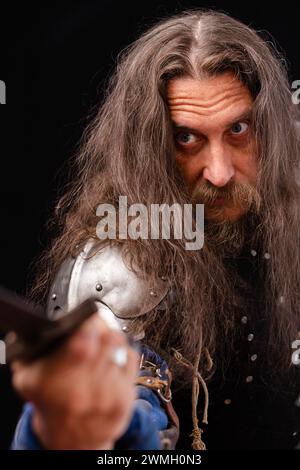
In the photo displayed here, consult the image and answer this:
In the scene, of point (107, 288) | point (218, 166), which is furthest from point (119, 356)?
point (218, 166)

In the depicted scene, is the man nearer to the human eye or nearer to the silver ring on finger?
the human eye

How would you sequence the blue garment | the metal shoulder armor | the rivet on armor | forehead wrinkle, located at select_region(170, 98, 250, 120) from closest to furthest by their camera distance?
the rivet on armor
the blue garment
the metal shoulder armor
forehead wrinkle, located at select_region(170, 98, 250, 120)

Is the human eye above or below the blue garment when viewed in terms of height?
above

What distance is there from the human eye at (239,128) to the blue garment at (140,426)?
43 centimetres

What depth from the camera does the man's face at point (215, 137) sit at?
73.4 inches

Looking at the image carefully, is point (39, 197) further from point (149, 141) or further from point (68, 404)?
point (68, 404)

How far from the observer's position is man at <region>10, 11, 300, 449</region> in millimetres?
1844

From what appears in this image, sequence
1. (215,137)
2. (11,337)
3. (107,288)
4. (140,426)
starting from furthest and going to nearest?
(215,137) → (107,288) → (140,426) → (11,337)

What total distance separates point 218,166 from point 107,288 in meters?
0.29

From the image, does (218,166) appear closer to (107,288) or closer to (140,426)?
(107,288)

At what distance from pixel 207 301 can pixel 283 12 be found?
0.90m

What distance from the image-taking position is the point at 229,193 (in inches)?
75.2

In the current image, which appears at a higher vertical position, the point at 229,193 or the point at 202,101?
the point at 202,101

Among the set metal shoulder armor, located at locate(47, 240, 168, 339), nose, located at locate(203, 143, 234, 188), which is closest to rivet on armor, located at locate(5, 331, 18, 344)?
metal shoulder armor, located at locate(47, 240, 168, 339)
